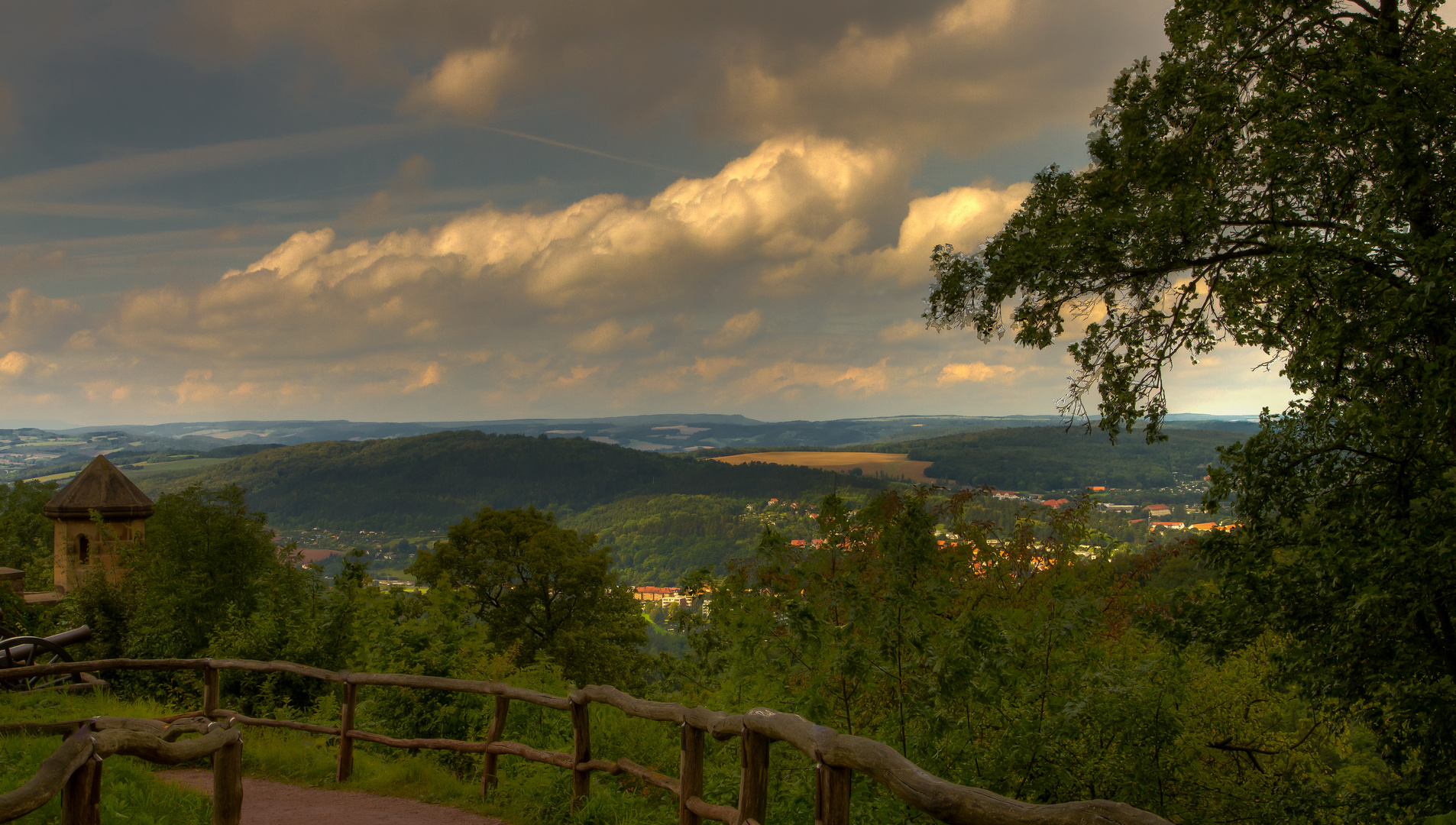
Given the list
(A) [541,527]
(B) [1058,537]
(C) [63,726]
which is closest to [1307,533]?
(B) [1058,537]

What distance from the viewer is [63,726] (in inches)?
252

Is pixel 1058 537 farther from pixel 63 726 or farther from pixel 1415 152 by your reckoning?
pixel 63 726

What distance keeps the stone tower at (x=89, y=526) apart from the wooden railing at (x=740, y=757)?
1680cm

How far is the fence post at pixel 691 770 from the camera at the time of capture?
180 inches

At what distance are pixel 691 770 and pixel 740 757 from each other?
15.2 inches

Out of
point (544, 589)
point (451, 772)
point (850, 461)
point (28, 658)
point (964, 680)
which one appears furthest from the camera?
point (850, 461)

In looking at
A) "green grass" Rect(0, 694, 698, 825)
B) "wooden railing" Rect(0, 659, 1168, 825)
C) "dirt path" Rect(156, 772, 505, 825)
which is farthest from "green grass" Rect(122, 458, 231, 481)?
"dirt path" Rect(156, 772, 505, 825)

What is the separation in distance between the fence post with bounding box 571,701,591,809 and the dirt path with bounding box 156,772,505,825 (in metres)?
0.64

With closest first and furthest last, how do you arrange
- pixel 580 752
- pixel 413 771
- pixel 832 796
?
pixel 832 796 < pixel 580 752 < pixel 413 771

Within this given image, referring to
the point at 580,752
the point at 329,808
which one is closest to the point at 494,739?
the point at 580,752

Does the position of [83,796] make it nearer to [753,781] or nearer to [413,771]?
[753,781]

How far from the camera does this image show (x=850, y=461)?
11406 cm

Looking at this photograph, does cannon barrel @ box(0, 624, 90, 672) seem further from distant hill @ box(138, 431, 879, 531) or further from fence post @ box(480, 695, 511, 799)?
distant hill @ box(138, 431, 879, 531)

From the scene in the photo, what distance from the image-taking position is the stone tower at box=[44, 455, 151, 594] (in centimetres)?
2136
